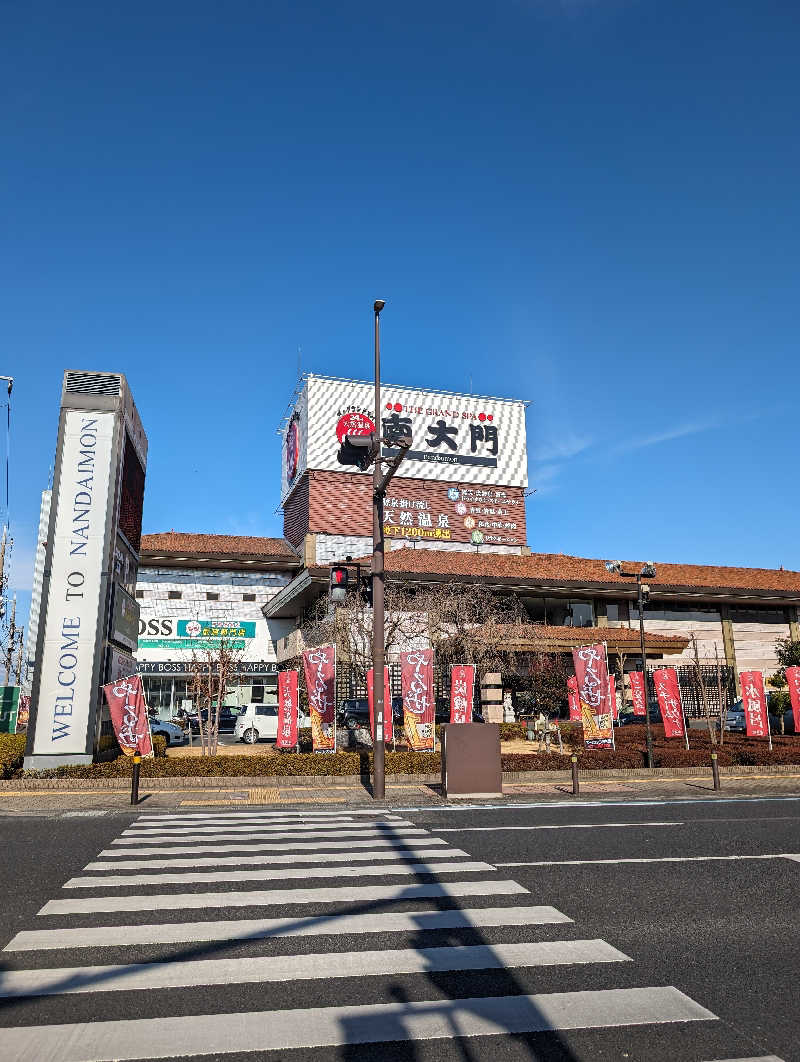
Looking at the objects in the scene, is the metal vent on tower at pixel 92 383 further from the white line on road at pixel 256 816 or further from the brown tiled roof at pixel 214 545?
the brown tiled roof at pixel 214 545

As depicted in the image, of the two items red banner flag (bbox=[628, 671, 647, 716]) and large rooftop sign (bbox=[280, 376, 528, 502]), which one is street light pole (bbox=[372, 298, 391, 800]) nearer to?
red banner flag (bbox=[628, 671, 647, 716])

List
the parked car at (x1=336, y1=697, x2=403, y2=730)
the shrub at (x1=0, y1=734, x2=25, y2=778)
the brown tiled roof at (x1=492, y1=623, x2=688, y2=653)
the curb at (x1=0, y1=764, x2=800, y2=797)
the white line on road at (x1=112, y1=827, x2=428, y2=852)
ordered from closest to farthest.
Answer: the white line on road at (x1=112, y1=827, x2=428, y2=852) < the curb at (x1=0, y1=764, x2=800, y2=797) < the shrub at (x1=0, y1=734, x2=25, y2=778) < the parked car at (x1=336, y1=697, x2=403, y2=730) < the brown tiled roof at (x1=492, y1=623, x2=688, y2=653)

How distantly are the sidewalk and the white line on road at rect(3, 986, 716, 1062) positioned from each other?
10608 millimetres

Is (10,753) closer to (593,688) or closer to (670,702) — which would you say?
(593,688)

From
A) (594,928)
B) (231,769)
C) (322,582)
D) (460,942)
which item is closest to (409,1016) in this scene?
(460,942)

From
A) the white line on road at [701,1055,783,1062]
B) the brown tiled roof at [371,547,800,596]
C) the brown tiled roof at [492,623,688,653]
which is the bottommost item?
the white line on road at [701,1055,783,1062]

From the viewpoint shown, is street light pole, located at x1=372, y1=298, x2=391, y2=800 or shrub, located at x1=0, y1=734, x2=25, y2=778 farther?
shrub, located at x1=0, y1=734, x2=25, y2=778

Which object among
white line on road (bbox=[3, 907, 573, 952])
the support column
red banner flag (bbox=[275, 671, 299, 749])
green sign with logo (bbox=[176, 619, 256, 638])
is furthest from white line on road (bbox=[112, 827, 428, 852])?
the support column

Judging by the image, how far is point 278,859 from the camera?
9.35 meters

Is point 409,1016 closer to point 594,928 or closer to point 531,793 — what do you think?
point 594,928

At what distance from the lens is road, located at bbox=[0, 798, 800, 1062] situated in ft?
14.1

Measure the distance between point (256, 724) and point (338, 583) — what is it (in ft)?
59.5

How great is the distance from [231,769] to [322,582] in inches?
741

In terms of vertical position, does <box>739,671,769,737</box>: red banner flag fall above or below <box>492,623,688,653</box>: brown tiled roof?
below
